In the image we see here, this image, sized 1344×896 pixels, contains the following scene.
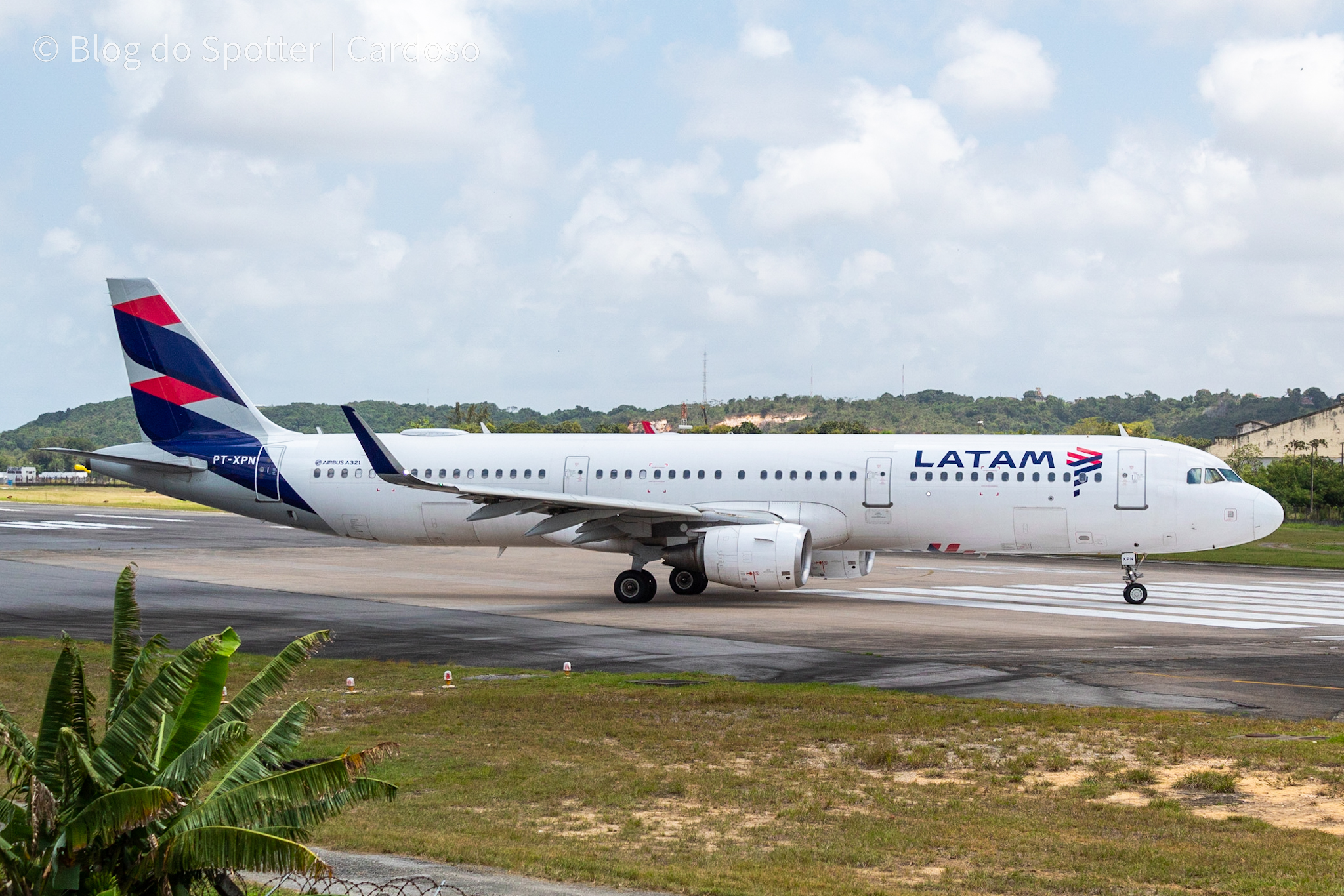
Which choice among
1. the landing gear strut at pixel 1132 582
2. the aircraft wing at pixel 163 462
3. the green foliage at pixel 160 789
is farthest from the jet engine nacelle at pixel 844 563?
the green foliage at pixel 160 789

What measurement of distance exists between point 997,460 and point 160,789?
82.0 ft

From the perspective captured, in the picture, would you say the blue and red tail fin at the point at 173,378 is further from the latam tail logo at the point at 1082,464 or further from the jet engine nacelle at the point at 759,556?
the latam tail logo at the point at 1082,464

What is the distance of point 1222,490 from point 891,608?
794 centimetres

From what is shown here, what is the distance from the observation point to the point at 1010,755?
1242cm

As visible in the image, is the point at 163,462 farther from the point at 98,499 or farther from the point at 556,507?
the point at 98,499

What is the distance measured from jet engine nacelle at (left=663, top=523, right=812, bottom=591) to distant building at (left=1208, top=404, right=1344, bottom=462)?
8521 cm

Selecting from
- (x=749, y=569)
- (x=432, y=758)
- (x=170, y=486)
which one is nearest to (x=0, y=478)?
(x=170, y=486)

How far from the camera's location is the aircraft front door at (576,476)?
30953mm

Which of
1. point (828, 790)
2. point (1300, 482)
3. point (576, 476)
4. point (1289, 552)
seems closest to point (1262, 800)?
point (828, 790)

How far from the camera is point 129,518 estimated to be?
225ft

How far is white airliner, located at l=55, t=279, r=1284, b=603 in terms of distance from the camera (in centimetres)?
2802

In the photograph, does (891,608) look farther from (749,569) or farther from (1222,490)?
(1222,490)

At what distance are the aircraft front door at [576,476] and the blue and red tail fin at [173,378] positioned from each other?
807 cm

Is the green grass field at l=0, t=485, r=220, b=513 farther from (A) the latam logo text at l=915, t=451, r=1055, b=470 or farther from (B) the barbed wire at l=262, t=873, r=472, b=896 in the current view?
(B) the barbed wire at l=262, t=873, r=472, b=896
